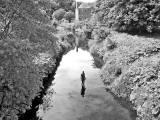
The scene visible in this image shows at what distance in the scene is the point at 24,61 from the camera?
374 inches

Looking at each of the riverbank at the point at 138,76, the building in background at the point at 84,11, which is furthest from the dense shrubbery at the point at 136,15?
the building in background at the point at 84,11

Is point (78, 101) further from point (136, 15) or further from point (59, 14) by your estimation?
point (59, 14)

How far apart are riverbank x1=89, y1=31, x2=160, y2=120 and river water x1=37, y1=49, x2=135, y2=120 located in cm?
108

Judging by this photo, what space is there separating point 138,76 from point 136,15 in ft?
54.3

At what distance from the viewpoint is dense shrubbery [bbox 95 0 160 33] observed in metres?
31.6

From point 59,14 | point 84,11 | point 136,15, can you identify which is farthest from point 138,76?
point 84,11

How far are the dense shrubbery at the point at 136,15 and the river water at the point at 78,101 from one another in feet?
31.1

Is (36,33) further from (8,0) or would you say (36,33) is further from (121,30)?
(121,30)

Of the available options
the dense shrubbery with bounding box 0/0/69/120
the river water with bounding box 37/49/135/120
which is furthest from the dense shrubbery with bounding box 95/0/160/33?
the dense shrubbery with bounding box 0/0/69/120

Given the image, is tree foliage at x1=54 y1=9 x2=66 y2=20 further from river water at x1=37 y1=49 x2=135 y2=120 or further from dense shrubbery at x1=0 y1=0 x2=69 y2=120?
dense shrubbery at x1=0 y1=0 x2=69 y2=120

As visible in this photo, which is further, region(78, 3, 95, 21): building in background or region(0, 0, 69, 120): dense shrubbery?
region(78, 3, 95, 21): building in background

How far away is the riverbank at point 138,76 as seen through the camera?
14.8 metres

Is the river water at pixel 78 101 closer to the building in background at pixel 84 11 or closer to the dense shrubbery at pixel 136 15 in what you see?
the dense shrubbery at pixel 136 15

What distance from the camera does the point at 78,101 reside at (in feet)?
65.6
